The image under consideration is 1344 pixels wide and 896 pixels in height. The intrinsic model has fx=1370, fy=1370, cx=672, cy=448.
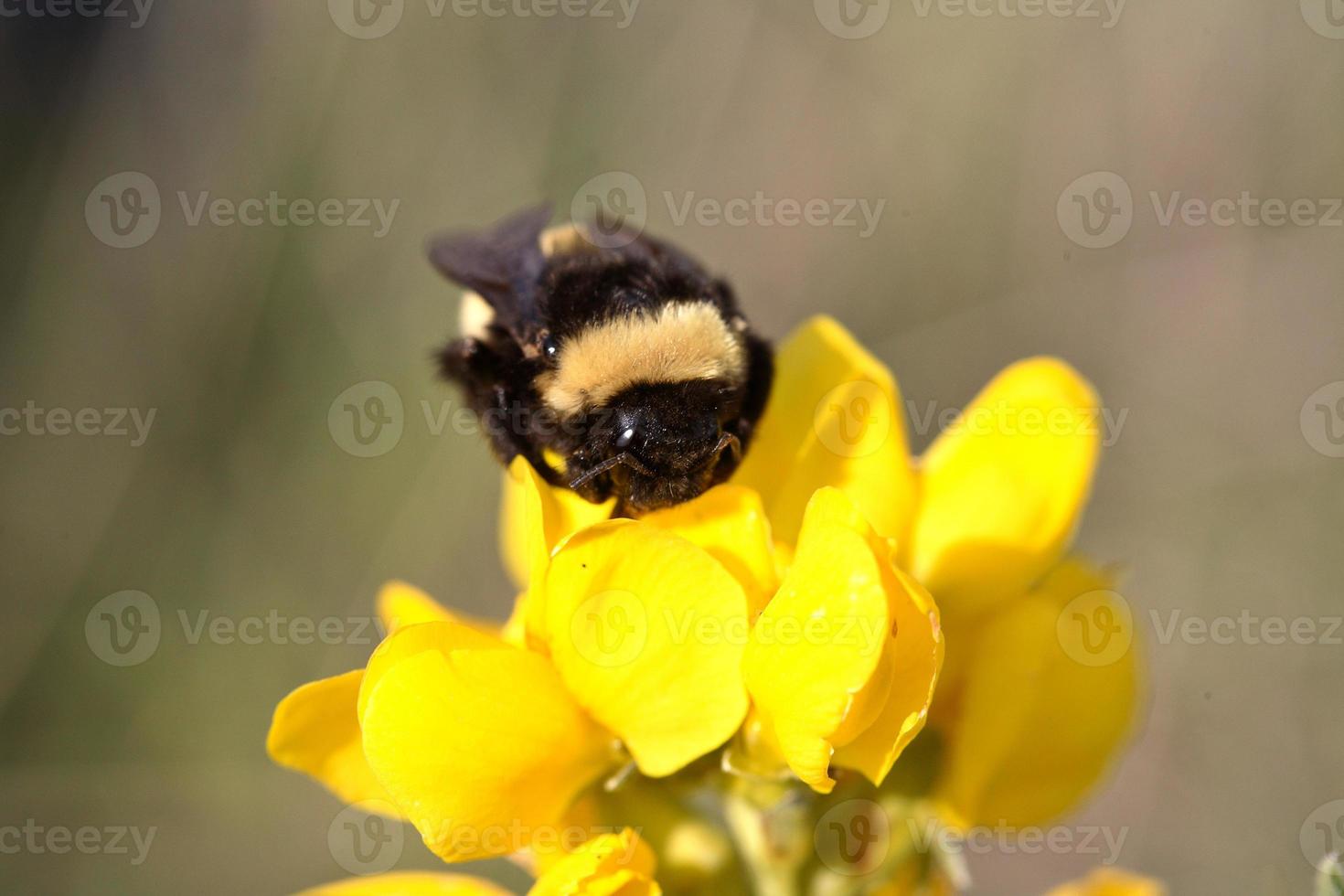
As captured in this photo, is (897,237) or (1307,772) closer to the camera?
(1307,772)

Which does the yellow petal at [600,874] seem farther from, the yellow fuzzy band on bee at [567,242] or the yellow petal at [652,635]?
the yellow fuzzy band on bee at [567,242]

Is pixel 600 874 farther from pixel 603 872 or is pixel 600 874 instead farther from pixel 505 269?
pixel 505 269

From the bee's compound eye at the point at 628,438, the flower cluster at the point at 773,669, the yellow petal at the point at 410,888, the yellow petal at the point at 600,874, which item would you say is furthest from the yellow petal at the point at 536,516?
the yellow petal at the point at 410,888

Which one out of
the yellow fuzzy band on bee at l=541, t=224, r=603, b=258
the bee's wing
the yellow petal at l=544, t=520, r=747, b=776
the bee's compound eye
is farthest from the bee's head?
the yellow fuzzy band on bee at l=541, t=224, r=603, b=258

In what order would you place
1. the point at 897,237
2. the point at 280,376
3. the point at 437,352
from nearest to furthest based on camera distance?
the point at 437,352, the point at 280,376, the point at 897,237

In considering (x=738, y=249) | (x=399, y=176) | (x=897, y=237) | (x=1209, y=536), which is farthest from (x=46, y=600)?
(x=1209, y=536)

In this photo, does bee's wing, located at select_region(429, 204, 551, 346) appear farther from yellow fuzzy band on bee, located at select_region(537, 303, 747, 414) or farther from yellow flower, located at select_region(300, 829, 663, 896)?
yellow flower, located at select_region(300, 829, 663, 896)

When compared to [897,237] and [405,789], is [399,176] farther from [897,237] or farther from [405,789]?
[405,789]
